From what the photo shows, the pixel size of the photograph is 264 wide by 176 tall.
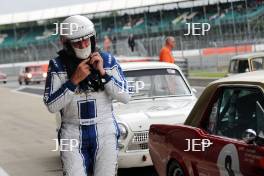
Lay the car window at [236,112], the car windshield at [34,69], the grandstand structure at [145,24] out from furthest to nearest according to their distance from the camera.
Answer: the car windshield at [34,69], the grandstand structure at [145,24], the car window at [236,112]

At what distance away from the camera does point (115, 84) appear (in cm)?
491

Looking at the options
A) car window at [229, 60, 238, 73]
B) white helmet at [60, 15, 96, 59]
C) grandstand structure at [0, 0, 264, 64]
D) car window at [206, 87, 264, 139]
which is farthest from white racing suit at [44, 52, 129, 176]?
grandstand structure at [0, 0, 264, 64]

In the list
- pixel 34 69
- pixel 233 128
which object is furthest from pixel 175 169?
pixel 34 69

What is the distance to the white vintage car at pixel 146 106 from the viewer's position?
8.45 metres

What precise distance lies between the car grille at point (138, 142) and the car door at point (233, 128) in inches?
105

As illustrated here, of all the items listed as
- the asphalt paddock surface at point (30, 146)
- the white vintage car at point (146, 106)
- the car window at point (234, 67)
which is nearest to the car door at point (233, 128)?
the white vintage car at point (146, 106)

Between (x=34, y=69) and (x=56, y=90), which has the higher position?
(x=56, y=90)

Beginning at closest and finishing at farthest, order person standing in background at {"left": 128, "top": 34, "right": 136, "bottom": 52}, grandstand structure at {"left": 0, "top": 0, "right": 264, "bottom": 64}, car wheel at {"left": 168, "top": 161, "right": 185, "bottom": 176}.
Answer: car wheel at {"left": 168, "top": 161, "right": 185, "bottom": 176}, grandstand structure at {"left": 0, "top": 0, "right": 264, "bottom": 64}, person standing in background at {"left": 128, "top": 34, "right": 136, "bottom": 52}

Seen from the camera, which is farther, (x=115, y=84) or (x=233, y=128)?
(x=233, y=128)

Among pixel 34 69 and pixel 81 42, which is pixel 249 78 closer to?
pixel 81 42

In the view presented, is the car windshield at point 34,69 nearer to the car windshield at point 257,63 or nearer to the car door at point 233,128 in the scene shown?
the car windshield at point 257,63

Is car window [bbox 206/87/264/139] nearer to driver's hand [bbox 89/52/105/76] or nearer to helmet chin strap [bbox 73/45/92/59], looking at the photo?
driver's hand [bbox 89/52/105/76]

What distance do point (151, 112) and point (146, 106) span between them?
0.52m

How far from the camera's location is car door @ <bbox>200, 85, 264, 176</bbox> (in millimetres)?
4883
